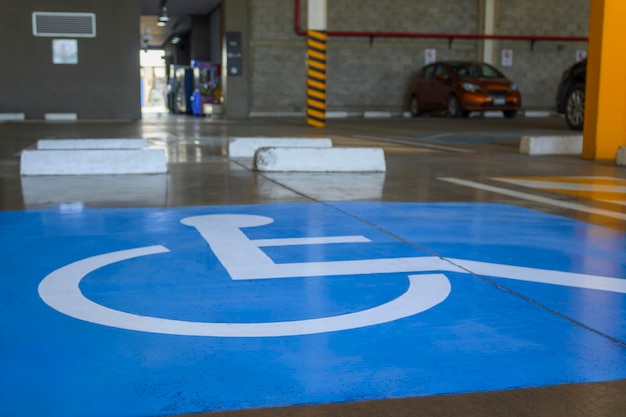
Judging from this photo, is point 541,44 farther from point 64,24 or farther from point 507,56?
point 64,24

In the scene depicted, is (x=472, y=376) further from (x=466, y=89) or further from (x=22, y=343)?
(x=466, y=89)

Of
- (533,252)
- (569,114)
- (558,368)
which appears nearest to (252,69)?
(569,114)

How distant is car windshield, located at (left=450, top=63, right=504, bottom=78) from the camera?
19609 millimetres

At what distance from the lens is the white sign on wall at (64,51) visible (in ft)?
66.1

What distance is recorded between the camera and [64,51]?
20.2m

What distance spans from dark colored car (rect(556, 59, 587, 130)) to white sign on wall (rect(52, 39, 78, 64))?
44.7 feet

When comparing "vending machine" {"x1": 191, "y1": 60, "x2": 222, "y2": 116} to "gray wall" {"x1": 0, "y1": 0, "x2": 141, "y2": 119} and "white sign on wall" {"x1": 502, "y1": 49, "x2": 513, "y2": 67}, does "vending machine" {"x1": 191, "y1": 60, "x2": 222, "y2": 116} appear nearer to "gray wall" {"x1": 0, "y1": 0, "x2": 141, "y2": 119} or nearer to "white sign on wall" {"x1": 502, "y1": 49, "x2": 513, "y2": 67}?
"gray wall" {"x1": 0, "y1": 0, "x2": 141, "y2": 119}

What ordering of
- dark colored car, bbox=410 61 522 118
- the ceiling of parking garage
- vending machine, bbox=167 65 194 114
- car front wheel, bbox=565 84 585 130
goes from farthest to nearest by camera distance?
1. vending machine, bbox=167 65 194 114
2. the ceiling of parking garage
3. dark colored car, bbox=410 61 522 118
4. car front wheel, bbox=565 84 585 130

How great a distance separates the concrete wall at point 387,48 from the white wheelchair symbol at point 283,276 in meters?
19.3

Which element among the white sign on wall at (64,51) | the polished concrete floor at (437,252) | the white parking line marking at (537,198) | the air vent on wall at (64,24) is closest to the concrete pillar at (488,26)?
the air vent on wall at (64,24)

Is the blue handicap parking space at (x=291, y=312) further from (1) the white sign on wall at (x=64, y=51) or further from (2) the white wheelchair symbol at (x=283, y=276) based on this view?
(1) the white sign on wall at (x=64, y=51)

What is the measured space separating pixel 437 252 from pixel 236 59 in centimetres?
1973

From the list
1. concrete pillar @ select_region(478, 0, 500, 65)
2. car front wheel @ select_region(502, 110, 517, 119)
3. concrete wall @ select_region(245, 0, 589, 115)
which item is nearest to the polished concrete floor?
car front wheel @ select_region(502, 110, 517, 119)

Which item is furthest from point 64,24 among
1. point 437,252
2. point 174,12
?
point 437,252
